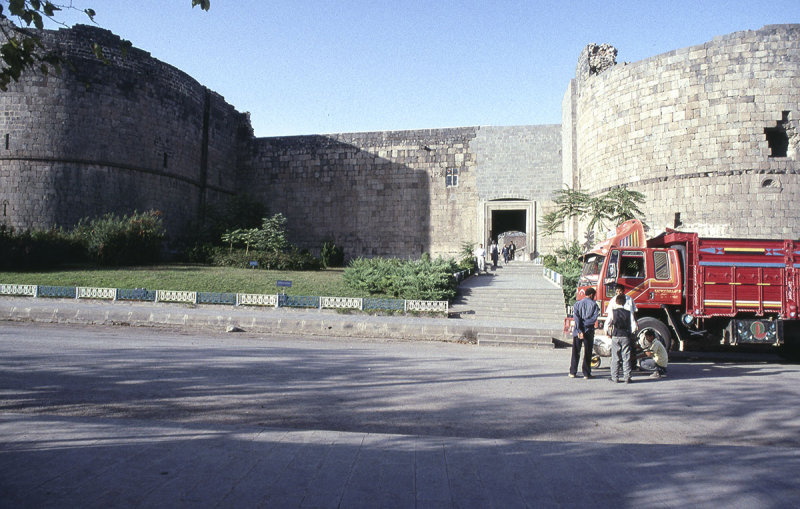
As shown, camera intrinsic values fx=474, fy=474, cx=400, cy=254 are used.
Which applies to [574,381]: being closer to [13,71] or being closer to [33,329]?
[13,71]

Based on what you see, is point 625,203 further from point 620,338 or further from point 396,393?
point 396,393

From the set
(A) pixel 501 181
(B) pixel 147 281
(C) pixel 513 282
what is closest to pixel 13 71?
(B) pixel 147 281

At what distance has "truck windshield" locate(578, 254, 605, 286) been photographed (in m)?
9.51

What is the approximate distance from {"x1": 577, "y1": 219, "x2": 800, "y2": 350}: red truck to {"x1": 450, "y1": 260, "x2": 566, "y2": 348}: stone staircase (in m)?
2.37

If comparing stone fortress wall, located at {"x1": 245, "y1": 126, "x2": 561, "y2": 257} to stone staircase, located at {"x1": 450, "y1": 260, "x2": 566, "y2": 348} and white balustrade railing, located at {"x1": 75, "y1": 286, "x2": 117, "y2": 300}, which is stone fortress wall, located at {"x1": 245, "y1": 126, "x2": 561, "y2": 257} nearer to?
stone staircase, located at {"x1": 450, "y1": 260, "x2": 566, "y2": 348}

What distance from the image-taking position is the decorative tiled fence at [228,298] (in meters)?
13.1

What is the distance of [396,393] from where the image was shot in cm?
561

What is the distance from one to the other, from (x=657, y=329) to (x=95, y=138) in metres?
21.8

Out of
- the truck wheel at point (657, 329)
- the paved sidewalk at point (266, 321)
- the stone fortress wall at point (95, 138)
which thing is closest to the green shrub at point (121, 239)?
the stone fortress wall at point (95, 138)

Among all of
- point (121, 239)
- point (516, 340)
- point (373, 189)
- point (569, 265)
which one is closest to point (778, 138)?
point (569, 265)

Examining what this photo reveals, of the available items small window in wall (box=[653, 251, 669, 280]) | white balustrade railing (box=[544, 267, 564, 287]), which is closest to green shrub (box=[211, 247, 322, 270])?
white balustrade railing (box=[544, 267, 564, 287])

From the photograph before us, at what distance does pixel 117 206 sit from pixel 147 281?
7571mm

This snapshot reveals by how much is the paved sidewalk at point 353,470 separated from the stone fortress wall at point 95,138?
19218 millimetres

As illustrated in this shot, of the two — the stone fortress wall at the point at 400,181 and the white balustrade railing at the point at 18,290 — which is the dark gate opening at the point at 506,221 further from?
the white balustrade railing at the point at 18,290
